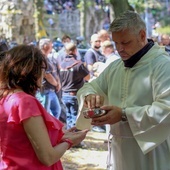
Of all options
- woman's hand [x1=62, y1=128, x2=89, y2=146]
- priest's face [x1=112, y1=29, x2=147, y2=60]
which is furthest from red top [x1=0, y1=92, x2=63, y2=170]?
priest's face [x1=112, y1=29, x2=147, y2=60]

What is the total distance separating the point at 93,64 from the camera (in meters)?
7.98

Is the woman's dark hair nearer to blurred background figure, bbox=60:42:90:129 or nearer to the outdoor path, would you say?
the outdoor path

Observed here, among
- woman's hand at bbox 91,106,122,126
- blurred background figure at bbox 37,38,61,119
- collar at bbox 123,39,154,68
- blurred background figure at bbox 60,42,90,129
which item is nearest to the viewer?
woman's hand at bbox 91,106,122,126

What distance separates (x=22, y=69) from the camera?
2301 mm

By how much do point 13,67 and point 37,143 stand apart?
453 millimetres

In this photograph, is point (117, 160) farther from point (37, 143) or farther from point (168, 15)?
point (168, 15)

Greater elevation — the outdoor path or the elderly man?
the elderly man

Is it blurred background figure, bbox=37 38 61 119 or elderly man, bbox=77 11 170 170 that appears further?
blurred background figure, bbox=37 38 61 119

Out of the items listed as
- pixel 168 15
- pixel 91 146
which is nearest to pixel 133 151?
pixel 91 146

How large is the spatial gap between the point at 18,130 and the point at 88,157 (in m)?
4.53

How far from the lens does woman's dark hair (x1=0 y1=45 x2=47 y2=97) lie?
2.31 m

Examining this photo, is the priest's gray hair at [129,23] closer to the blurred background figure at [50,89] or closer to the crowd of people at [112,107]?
the crowd of people at [112,107]

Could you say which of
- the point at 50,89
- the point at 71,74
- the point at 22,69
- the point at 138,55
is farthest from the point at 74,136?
the point at 71,74

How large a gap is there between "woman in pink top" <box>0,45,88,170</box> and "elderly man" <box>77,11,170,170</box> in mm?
398
